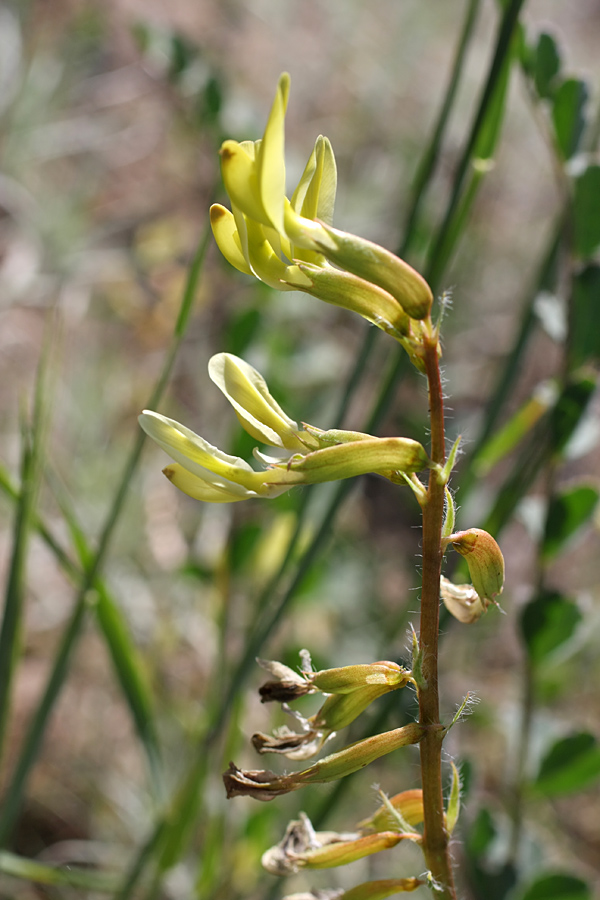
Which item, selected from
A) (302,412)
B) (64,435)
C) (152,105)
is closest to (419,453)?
(302,412)

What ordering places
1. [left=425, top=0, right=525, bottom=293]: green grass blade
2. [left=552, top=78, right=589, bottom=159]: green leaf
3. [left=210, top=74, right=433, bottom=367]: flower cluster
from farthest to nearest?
1. [left=552, top=78, right=589, bottom=159]: green leaf
2. [left=425, top=0, right=525, bottom=293]: green grass blade
3. [left=210, top=74, right=433, bottom=367]: flower cluster

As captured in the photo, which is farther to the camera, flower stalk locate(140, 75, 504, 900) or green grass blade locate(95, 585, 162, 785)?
green grass blade locate(95, 585, 162, 785)

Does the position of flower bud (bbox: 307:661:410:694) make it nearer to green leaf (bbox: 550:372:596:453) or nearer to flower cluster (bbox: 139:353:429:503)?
flower cluster (bbox: 139:353:429:503)

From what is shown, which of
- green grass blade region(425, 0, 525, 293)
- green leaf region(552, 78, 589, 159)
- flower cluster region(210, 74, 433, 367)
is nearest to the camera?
flower cluster region(210, 74, 433, 367)

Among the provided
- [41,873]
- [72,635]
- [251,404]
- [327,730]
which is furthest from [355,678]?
[41,873]

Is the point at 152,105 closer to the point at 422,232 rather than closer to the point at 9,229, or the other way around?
the point at 9,229

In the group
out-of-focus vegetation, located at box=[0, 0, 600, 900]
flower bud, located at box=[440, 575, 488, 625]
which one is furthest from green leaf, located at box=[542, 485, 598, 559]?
flower bud, located at box=[440, 575, 488, 625]

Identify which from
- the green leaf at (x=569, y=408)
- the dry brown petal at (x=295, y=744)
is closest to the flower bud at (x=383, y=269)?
the dry brown petal at (x=295, y=744)

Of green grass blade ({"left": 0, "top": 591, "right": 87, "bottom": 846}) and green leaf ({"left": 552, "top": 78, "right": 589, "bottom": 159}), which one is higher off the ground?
green leaf ({"left": 552, "top": 78, "right": 589, "bottom": 159})
